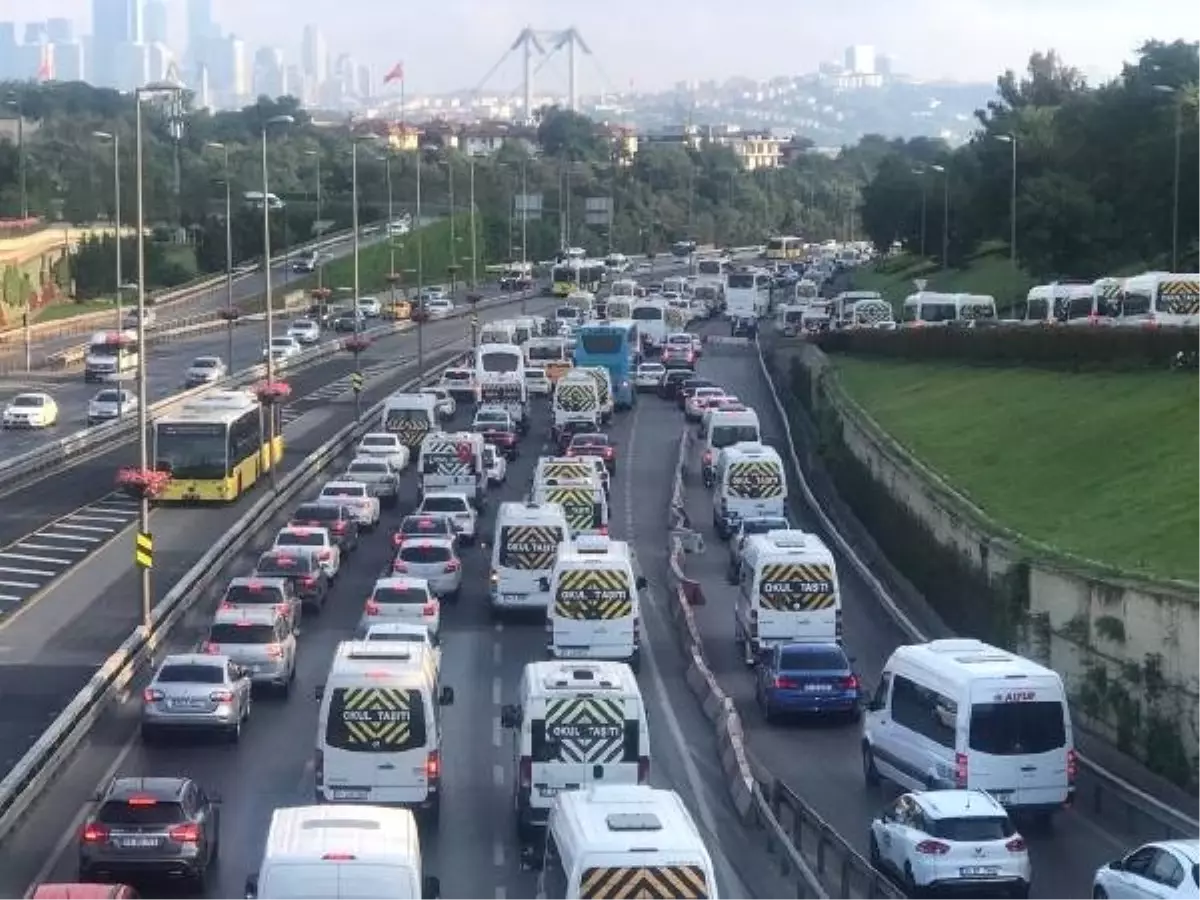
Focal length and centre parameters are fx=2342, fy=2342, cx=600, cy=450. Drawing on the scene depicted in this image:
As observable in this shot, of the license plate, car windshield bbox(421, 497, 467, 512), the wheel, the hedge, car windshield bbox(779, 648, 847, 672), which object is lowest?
the wheel

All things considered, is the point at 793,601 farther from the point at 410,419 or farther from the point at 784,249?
the point at 784,249

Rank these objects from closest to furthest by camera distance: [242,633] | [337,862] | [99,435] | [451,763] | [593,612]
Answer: [337,862] → [451,763] → [242,633] → [593,612] → [99,435]

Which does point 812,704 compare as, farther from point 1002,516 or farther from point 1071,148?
point 1071,148

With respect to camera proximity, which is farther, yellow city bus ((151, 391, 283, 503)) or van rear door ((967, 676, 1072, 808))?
yellow city bus ((151, 391, 283, 503))

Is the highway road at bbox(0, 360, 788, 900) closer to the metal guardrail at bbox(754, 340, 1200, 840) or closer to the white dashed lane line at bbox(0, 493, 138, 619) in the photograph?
the white dashed lane line at bbox(0, 493, 138, 619)

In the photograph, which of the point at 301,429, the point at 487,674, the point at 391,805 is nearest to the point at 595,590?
the point at 487,674

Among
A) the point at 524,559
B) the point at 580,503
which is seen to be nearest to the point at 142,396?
the point at 524,559

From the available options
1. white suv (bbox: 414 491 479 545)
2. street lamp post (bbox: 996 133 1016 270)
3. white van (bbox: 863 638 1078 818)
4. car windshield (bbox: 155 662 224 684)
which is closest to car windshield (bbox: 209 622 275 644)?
car windshield (bbox: 155 662 224 684)
